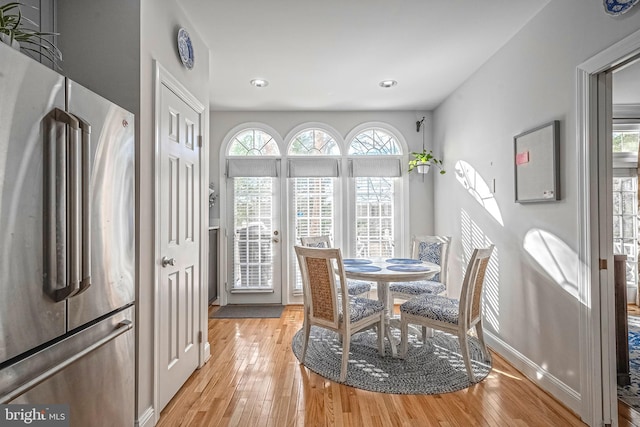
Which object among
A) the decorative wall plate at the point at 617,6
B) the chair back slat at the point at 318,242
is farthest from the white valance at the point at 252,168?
the decorative wall plate at the point at 617,6

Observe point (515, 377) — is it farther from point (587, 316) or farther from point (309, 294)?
point (309, 294)

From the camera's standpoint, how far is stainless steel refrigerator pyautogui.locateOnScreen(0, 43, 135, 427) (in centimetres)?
97

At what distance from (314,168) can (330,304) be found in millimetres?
2351

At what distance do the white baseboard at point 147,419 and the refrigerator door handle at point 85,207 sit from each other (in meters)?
1.02

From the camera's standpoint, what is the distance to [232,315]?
13.5ft

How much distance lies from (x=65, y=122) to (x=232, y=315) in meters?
3.36

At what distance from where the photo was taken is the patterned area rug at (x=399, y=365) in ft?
7.84

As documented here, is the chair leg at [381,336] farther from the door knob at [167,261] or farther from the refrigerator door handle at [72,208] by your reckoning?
the refrigerator door handle at [72,208]

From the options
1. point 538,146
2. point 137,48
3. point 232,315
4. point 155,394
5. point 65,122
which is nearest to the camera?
point 65,122

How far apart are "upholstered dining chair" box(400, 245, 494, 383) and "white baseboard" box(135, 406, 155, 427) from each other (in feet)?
6.10

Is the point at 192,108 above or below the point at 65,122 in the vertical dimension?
above

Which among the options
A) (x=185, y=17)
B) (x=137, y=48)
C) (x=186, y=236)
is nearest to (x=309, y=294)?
(x=186, y=236)

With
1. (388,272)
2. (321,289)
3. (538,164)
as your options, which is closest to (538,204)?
(538,164)

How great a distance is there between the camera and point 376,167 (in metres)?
4.55
